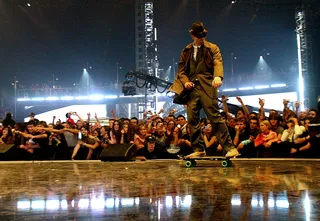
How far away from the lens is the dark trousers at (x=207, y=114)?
387cm

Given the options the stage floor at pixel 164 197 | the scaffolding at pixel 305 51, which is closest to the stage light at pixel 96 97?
the scaffolding at pixel 305 51

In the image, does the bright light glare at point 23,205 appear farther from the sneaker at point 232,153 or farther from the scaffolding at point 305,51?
the scaffolding at point 305,51

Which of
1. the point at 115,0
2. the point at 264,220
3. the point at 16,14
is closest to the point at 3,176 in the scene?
the point at 264,220

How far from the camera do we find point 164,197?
2.20 m

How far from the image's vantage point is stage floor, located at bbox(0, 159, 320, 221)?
5.74ft

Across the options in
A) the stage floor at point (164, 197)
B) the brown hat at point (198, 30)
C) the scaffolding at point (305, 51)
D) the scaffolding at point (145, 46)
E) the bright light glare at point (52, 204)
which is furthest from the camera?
the scaffolding at point (145, 46)

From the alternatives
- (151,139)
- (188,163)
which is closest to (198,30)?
(188,163)

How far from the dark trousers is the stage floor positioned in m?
0.66

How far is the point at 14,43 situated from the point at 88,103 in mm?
5302

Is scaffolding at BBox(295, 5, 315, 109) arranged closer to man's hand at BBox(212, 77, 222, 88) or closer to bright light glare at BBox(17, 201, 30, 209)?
man's hand at BBox(212, 77, 222, 88)

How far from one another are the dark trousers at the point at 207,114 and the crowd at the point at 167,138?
49.4 inches

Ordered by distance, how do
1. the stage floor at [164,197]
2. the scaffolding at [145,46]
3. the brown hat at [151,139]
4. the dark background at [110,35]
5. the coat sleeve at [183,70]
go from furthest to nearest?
the dark background at [110,35], the scaffolding at [145,46], the brown hat at [151,139], the coat sleeve at [183,70], the stage floor at [164,197]

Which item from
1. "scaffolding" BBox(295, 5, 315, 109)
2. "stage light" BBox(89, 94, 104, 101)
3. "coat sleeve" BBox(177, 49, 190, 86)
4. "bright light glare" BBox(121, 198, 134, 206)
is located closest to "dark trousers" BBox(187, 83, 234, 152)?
"coat sleeve" BBox(177, 49, 190, 86)

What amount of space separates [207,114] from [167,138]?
2.01 metres
